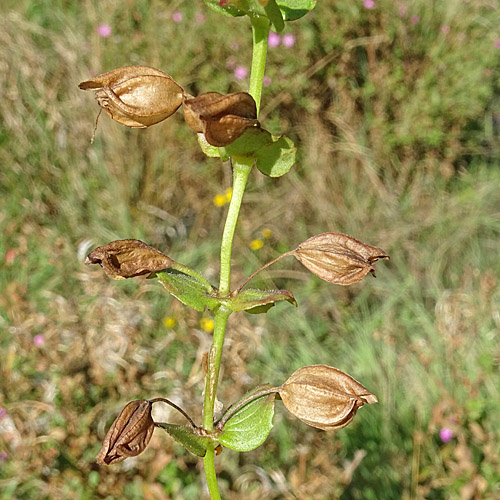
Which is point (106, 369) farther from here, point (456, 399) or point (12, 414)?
point (456, 399)

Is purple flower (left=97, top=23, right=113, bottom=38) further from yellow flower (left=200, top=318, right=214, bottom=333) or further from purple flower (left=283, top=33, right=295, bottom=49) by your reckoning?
yellow flower (left=200, top=318, right=214, bottom=333)

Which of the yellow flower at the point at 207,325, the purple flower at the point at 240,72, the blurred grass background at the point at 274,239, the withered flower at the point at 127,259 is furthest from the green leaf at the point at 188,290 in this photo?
the purple flower at the point at 240,72

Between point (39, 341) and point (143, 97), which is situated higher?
point (143, 97)

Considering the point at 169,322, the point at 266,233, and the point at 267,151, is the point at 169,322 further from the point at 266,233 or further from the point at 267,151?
the point at 267,151

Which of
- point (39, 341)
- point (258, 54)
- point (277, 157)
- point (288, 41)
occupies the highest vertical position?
point (258, 54)

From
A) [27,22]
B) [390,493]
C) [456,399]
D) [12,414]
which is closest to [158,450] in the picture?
[12,414]

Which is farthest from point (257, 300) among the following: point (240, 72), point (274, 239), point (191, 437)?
point (240, 72)
